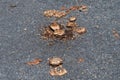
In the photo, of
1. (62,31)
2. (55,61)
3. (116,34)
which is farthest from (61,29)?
(116,34)

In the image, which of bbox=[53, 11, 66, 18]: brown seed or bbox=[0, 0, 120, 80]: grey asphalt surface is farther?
bbox=[53, 11, 66, 18]: brown seed

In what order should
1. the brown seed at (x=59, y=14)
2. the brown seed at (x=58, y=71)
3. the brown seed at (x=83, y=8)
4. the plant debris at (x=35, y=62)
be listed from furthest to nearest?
the brown seed at (x=83, y=8), the brown seed at (x=59, y=14), the plant debris at (x=35, y=62), the brown seed at (x=58, y=71)

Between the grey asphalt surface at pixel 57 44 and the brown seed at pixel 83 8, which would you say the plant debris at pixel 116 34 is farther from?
the brown seed at pixel 83 8

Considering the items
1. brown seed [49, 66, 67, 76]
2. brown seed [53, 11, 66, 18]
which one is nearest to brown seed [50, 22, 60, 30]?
brown seed [53, 11, 66, 18]

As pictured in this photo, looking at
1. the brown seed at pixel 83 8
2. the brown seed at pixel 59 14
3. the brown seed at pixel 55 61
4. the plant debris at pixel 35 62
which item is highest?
the brown seed at pixel 83 8

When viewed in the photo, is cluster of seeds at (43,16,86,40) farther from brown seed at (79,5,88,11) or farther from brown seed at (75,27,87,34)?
brown seed at (79,5,88,11)

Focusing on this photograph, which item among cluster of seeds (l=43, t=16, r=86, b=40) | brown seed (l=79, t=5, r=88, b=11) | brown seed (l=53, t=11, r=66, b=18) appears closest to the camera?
cluster of seeds (l=43, t=16, r=86, b=40)

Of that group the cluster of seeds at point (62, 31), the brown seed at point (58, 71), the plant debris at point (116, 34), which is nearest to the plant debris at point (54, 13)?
the cluster of seeds at point (62, 31)

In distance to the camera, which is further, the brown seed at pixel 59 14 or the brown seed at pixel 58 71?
the brown seed at pixel 59 14
